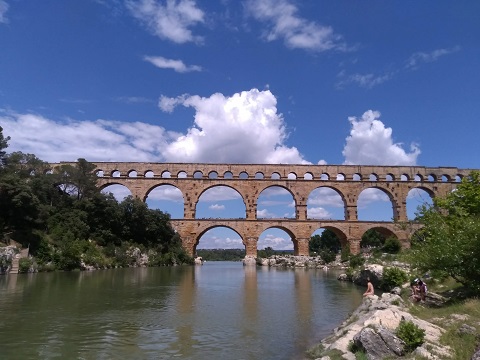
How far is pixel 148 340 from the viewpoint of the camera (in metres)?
8.52

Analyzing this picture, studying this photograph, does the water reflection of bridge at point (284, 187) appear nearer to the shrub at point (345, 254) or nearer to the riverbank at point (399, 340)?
the shrub at point (345, 254)

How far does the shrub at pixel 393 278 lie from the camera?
18016mm

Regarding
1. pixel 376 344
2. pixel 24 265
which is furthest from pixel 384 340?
pixel 24 265

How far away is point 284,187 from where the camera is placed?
45.5 metres

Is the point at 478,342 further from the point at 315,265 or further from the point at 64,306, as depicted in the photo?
the point at 315,265

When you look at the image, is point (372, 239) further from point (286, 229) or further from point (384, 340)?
point (384, 340)

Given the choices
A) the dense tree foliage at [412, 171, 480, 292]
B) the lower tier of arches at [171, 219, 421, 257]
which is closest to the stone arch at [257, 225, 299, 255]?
the lower tier of arches at [171, 219, 421, 257]

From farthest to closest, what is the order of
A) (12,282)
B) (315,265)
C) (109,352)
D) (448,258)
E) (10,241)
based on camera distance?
(315,265) < (10,241) < (12,282) < (448,258) < (109,352)

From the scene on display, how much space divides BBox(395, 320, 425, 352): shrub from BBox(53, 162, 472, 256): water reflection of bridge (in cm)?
3705

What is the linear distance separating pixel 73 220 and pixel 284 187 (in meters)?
22.9

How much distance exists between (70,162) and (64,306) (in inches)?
1377

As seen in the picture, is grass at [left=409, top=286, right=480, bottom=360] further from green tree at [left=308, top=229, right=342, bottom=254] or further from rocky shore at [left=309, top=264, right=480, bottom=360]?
green tree at [left=308, top=229, right=342, bottom=254]

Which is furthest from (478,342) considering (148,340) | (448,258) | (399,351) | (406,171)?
(406,171)

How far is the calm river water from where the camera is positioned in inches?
305
